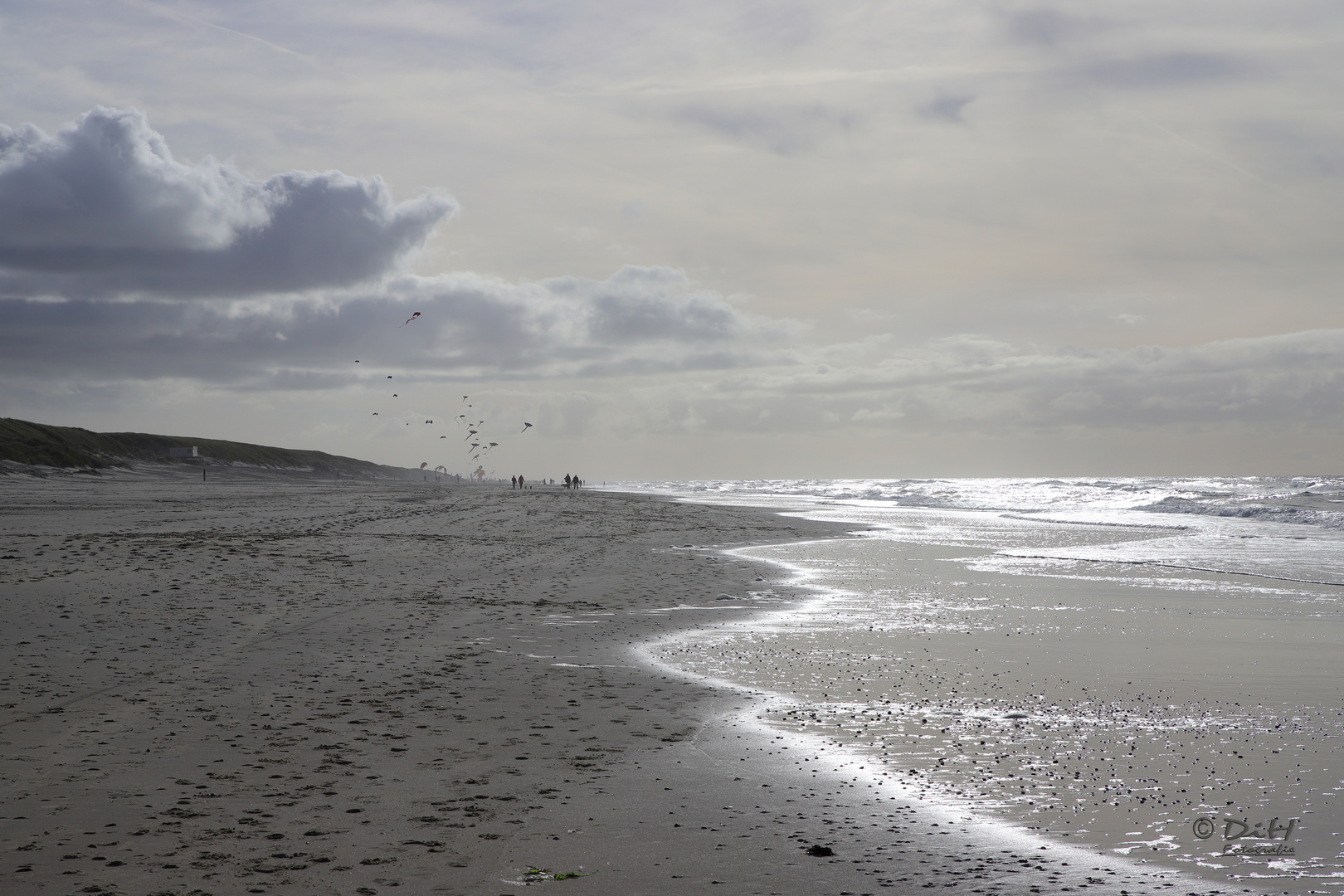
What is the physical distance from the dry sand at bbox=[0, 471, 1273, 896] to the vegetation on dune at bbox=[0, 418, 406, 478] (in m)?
81.3

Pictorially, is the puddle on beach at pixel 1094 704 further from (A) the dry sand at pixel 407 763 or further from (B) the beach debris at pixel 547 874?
(B) the beach debris at pixel 547 874

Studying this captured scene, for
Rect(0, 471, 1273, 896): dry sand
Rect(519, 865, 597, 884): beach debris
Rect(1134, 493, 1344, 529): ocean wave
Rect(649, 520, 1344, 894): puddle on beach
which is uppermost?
Rect(1134, 493, 1344, 529): ocean wave

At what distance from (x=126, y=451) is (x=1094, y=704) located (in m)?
130

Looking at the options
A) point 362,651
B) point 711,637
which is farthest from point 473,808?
point 711,637

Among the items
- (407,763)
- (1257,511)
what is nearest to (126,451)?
(1257,511)

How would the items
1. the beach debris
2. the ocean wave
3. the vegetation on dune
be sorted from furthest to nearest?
the vegetation on dune → the ocean wave → the beach debris

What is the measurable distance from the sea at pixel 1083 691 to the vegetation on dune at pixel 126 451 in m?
85.8

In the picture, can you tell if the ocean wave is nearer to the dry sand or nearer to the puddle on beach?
the puddle on beach

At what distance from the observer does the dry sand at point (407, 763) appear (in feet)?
16.8

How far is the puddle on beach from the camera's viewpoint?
5996 millimetres

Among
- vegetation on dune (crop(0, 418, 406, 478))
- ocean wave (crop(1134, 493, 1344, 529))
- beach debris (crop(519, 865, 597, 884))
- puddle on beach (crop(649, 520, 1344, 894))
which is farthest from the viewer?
vegetation on dune (crop(0, 418, 406, 478))

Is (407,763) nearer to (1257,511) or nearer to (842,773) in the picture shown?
(842,773)

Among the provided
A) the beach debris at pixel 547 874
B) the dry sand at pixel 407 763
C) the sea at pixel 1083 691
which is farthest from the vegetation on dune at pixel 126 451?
the beach debris at pixel 547 874

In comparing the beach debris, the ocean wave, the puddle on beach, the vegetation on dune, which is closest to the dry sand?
the beach debris
